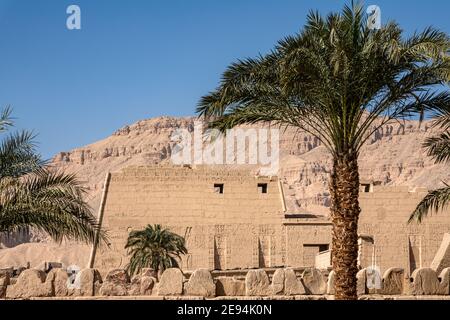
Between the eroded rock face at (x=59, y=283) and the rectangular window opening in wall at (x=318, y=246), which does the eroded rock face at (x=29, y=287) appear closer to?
the eroded rock face at (x=59, y=283)

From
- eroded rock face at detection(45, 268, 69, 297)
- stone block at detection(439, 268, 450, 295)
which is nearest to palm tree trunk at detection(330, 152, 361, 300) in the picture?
stone block at detection(439, 268, 450, 295)

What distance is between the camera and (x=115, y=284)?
20266 millimetres

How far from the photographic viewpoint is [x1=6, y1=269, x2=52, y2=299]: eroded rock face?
20.2 metres

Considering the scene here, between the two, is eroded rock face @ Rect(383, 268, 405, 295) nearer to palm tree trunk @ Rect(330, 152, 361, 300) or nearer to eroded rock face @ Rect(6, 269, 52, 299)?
palm tree trunk @ Rect(330, 152, 361, 300)

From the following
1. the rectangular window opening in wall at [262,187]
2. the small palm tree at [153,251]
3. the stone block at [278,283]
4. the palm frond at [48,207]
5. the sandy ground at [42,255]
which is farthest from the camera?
the sandy ground at [42,255]

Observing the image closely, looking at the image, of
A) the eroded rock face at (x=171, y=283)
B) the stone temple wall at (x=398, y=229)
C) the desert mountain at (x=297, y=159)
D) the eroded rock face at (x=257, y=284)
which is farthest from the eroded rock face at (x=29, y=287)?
the desert mountain at (x=297, y=159)

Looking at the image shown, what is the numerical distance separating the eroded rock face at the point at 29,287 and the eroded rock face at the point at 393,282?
25.4 ft

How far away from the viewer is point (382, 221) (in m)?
39.6

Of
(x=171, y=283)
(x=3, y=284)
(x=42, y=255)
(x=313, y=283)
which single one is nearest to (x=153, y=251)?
(x=3, y=284)

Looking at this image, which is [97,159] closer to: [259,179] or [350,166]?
[259,179]

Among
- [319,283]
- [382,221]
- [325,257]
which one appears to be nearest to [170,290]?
[319,283]

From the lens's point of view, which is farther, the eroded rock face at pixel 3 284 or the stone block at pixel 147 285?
the stone block at pixel 147 285

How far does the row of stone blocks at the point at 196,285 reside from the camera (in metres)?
20.1
